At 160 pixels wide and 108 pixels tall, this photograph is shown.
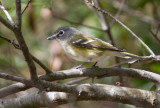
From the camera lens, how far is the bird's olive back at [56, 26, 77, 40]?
439cm

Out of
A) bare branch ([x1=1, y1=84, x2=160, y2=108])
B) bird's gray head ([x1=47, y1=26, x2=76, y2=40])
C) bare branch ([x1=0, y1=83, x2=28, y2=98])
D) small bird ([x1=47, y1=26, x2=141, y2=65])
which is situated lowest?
bare branch ([x1=1, y1=84, x2=160, y2=108])

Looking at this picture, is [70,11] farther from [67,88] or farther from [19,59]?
[67,88]

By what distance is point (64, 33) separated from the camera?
4.47 meters

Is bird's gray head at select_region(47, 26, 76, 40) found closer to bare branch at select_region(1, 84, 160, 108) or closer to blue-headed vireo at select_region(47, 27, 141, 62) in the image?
blue-headed vireo at select_region(47, 27, 141, 62)

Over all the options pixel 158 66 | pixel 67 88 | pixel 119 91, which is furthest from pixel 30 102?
pixel 158 66

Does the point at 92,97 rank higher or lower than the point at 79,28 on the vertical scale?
lower

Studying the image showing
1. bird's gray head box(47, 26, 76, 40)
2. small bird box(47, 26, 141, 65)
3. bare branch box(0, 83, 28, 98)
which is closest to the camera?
bare branch box(0, 83, 28, 98)

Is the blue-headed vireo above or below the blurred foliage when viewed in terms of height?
below

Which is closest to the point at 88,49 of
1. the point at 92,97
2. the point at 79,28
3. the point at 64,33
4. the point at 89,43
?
the point at 89,43

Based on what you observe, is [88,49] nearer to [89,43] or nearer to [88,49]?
[88,49]

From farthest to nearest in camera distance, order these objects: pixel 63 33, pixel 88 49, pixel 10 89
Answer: pixel 63 33
pixel 88 49
pixel 10 89

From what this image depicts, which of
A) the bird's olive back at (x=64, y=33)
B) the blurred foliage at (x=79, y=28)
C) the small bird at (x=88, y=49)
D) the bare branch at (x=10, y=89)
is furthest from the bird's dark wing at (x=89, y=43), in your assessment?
the bare branch at (x=10, y=89)

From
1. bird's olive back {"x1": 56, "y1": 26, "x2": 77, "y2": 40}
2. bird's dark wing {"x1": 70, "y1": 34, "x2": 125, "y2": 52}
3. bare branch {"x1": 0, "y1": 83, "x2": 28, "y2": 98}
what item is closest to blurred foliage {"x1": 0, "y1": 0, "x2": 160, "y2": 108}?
bird's olive back {"x1": 56, "y1": 26, "x2": 77, "y2": 40}

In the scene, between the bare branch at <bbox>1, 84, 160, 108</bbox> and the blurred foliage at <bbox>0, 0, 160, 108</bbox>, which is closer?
the bare branch at <bbox>1, 84, 160, 108</bbox>
